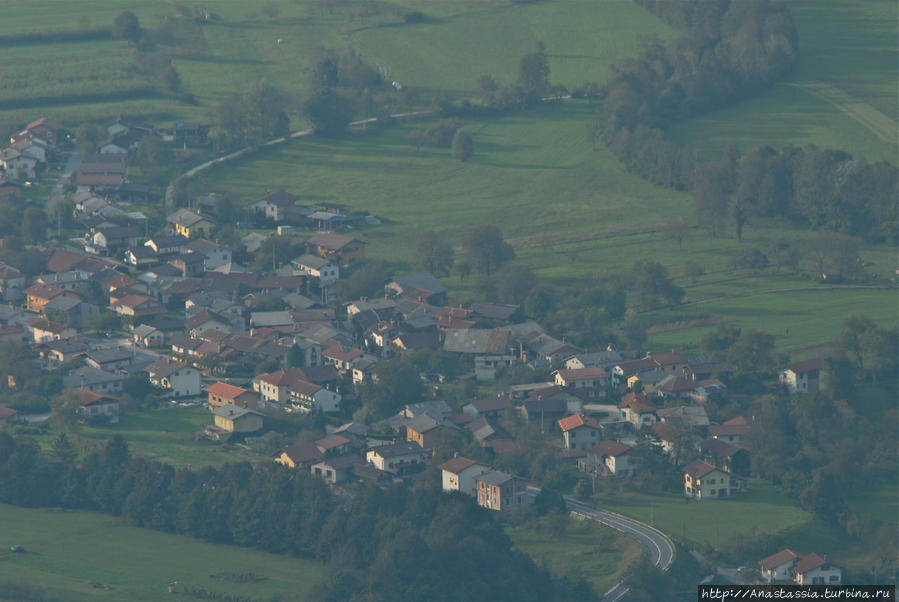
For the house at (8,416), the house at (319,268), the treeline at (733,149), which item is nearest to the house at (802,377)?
the treeline at (733,149)

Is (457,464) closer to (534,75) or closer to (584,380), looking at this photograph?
(584,380)

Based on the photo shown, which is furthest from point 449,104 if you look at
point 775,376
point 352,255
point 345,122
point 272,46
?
point 775,376

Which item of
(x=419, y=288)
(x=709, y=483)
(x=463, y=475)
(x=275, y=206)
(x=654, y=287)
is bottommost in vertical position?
(x=709, y=483)

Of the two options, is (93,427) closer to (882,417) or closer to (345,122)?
(882,417)

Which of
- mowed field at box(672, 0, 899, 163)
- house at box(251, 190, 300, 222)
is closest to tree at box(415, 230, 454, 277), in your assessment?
house at box(251, 190, 300, 222)

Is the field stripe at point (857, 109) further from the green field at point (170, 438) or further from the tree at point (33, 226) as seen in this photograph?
the green field at point (170, 438)

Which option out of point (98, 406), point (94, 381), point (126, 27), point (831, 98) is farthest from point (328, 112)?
point (98, 406)

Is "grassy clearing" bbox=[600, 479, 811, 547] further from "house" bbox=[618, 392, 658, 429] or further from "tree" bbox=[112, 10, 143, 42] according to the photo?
"tree" bbox=[112, 10, 143, 42]
